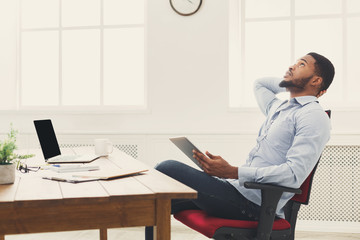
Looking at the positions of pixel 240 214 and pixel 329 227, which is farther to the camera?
pixel 329 227

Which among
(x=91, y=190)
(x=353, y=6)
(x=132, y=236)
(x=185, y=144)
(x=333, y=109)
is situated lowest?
(x=132, y=236)

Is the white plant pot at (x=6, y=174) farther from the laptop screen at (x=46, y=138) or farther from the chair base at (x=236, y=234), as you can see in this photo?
the chair base at (x=236, y=234)

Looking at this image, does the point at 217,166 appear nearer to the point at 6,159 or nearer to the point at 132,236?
the point at 6,159

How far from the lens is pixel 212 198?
1.64 m

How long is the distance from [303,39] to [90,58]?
1.89m

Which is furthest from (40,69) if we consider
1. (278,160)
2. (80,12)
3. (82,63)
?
(278,160)

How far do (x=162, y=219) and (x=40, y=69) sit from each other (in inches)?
112

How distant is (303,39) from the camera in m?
3.22

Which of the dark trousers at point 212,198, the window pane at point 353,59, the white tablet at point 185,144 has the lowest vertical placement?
the dark trousers at point 212,198

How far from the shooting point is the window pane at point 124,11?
347 cm

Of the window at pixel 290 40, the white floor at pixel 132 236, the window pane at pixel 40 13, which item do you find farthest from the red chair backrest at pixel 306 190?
the window pane at pixel 40 13

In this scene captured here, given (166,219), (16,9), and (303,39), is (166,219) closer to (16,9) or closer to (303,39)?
(303,39)

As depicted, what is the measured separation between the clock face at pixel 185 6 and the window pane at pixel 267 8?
0.45 m

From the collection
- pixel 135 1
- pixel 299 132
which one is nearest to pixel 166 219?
pixel 299 132
